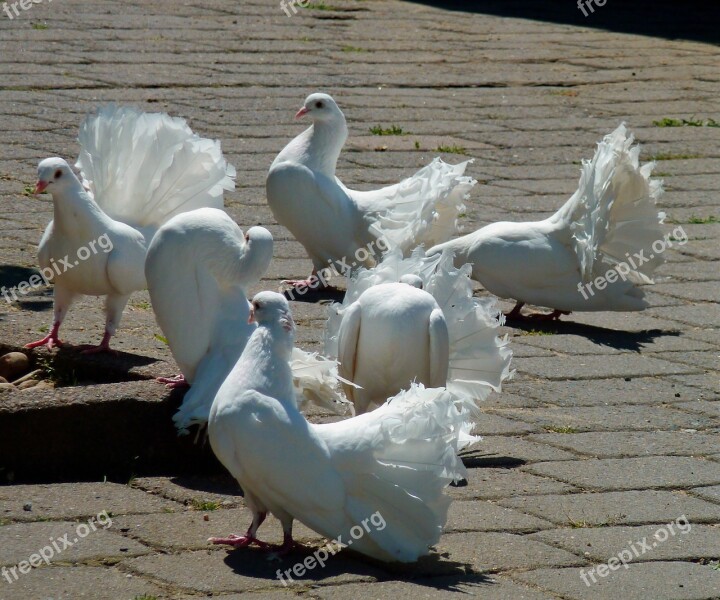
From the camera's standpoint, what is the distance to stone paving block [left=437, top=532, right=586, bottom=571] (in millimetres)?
3178

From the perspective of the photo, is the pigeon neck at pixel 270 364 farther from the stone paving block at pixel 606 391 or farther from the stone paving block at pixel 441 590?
the stone paving block at pixel 606 391

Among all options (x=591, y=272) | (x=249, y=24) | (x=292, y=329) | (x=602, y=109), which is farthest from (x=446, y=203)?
(x=249, y=24)

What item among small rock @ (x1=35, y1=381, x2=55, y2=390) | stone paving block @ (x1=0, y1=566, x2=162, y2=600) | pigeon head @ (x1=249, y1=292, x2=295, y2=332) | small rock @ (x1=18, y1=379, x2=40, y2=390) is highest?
pigeon head @ (x1=249, y1=292, x2=295, y2=332)

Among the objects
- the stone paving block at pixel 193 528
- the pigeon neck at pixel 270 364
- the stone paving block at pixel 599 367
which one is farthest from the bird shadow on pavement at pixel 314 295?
the pigeon neck at pixel 270 364

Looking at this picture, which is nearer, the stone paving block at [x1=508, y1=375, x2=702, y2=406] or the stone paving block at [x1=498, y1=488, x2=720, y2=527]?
the stone paving block at [x1=498, y1=488, x2=720, y2=527]

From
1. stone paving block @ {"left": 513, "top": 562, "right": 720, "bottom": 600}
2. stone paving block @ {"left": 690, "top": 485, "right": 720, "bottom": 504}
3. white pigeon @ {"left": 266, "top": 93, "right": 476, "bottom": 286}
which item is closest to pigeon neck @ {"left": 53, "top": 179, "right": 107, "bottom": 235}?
white pigeon @ {"left": 266, "top": 93, "right": 476, "bottom": 286}

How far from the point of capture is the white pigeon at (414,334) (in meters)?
3.81

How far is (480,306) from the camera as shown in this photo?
4.02 m

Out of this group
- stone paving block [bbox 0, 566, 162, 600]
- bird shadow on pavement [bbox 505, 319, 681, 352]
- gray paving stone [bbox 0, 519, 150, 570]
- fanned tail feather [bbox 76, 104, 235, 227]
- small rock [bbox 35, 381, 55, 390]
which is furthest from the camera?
bird shadow on pavement [bbox 505, 319, 681, 352]

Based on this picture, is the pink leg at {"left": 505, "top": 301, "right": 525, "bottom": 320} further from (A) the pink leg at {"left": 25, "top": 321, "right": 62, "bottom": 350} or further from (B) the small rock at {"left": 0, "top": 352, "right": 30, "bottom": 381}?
(B) the small rock at {"left": 0, "top": 352, "right": 30, "bottom": 381}

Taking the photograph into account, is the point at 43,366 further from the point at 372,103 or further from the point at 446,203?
the point at 372,103

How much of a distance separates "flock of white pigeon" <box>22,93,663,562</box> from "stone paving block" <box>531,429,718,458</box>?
0.97 ft

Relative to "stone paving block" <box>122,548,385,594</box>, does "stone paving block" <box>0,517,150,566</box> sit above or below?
below

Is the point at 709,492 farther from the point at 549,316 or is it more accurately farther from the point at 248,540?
the point at 549,316
